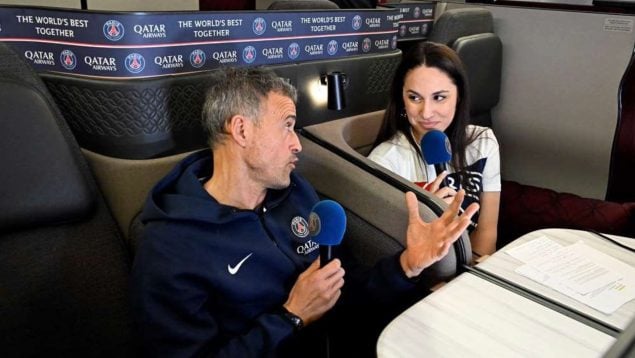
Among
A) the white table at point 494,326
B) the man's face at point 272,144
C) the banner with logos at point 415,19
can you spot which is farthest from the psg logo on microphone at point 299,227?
the banner with logos at point 415,19

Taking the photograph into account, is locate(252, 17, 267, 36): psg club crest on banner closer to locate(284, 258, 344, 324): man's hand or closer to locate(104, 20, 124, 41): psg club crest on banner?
locate(104, 20, 124, 41): psg club crest on banner

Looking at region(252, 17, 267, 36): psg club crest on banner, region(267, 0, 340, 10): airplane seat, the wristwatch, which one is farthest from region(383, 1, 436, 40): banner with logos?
the wristwatch

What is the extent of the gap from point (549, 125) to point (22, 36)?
2.05m

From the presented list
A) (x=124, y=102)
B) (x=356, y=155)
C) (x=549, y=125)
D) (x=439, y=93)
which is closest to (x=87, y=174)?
(x=124, y=102)

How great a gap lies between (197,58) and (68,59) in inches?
11.4

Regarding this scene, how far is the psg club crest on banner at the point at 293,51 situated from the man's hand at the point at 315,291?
2.21 ft

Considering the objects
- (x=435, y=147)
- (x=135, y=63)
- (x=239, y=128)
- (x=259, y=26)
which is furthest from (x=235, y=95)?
(x=435, y=147)

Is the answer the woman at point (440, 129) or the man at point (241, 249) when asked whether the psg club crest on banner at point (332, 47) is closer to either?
the woman at point (440, 129)

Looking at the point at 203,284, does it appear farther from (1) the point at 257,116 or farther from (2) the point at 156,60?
(2) the point at 156,60

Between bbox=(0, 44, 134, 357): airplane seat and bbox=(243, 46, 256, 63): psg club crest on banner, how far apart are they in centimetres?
50

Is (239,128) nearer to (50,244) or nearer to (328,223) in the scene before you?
(328,223)

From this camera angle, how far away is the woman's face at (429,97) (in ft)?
4.75

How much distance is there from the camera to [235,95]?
1076 millimetres

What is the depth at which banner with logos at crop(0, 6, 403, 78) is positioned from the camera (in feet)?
3.75
